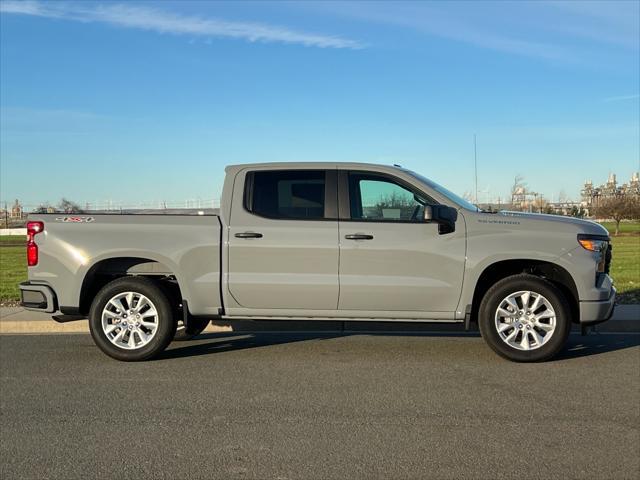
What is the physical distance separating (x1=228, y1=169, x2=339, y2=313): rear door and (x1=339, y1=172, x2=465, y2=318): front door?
0.17 metres

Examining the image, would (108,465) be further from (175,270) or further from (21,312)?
(21,312)

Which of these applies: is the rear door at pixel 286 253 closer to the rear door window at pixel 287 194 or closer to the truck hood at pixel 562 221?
the rear door window at pixel 287 194

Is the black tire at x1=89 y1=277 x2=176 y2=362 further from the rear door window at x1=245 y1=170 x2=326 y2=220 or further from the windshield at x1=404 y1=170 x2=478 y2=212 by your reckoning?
the windshield at x1=404 y1=170 x2=478 y2=212

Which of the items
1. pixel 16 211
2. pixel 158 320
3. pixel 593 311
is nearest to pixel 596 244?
pixel 593 311

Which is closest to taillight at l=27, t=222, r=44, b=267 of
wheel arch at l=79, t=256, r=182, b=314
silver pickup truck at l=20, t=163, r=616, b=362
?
silver pickup truck at l=20, t=163, r=616, b=362

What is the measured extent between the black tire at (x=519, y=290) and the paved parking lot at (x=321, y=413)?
0.48ft

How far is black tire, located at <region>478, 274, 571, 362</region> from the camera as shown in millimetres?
6297

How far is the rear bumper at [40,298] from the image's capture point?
21.7 ft

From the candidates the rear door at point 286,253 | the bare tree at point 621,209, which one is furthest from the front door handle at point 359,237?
the bare tree at point 621,209

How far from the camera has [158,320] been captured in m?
6.55

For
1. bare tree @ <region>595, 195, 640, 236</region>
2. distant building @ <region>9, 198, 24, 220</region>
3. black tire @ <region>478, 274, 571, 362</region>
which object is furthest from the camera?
distant building @ <region>9, 198, 24, 220</region>

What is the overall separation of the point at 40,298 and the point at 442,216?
421cm

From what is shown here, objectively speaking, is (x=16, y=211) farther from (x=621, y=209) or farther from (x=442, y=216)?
(x=442, y=216)

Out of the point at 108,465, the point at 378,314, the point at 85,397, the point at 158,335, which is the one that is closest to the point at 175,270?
the point at 158,335
